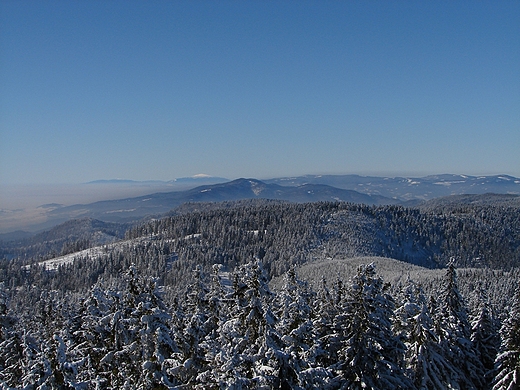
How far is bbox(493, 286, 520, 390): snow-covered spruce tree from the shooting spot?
1177 inches

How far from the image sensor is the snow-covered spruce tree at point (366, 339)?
2217 cm

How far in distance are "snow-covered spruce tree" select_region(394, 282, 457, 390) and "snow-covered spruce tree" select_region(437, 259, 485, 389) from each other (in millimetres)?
3402

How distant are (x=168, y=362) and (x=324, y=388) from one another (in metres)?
9.48

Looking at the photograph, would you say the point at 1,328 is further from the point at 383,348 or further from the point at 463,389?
the point at 463,389

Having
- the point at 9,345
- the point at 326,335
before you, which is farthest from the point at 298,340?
the point at 9,345

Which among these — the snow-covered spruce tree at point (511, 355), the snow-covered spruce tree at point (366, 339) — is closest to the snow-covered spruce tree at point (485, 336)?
the snow-covered spruce tree at point (511, 355)

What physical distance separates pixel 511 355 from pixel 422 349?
9.97m

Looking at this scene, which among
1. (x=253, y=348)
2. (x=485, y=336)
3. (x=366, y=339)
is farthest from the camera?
(x=485, y=336)

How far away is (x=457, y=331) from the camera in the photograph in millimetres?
32469

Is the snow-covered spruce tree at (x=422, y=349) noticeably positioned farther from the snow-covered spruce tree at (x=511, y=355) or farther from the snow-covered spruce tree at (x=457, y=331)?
the snow-covered spruce tree at (x=511, y=355)

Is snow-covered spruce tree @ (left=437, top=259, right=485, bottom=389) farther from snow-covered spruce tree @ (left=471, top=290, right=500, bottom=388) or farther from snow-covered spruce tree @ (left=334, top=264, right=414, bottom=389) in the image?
snow-covered spruce tree @ (left=334, top=264, right=414, bottom=389)

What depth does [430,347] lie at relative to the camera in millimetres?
27359

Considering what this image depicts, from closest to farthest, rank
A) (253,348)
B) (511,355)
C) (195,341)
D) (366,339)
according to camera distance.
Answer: (253,348) < (366,339) < (195,341) < (511,355)

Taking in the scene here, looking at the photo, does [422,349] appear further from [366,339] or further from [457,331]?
[457,331]
